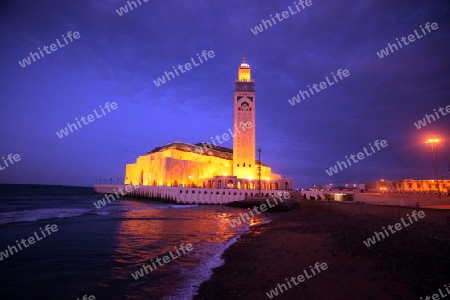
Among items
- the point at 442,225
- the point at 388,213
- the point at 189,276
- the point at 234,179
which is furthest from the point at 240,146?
the point at 189,276

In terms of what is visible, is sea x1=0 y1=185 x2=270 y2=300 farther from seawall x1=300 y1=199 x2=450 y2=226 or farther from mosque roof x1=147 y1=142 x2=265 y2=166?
mosque roof x1=147 y1=142 x2=265 y2=166

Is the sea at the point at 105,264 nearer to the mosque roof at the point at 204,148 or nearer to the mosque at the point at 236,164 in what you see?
the mosque at the point at 236,164

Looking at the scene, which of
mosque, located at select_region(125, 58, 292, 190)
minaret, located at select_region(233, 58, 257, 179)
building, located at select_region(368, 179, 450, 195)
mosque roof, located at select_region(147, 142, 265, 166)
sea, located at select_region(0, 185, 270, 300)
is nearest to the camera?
sea, located at select_region(0, 185, 270, 300)

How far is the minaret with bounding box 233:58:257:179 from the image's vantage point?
6249 cm

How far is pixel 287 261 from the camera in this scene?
365 inches


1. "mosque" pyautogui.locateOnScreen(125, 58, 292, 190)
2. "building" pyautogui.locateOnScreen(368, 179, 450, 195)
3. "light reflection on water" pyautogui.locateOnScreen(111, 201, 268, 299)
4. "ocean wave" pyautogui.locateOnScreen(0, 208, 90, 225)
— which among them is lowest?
"light reflection on water" pyautogui.locateOnScreen(111, 201, 268, 299)

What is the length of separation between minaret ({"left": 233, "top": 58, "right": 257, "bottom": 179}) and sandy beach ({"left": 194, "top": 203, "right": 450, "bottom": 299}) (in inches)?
1961

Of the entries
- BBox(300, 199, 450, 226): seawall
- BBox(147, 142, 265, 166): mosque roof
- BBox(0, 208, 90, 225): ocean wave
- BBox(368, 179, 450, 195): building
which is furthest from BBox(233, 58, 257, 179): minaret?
BBox(0, 208, 90, 225): ocean wave

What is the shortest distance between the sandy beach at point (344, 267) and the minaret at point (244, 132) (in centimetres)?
4981

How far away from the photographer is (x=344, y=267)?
312 inches

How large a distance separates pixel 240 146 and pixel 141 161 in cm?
3209

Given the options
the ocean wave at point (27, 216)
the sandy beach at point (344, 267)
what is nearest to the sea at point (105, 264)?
the sandy beach at point (344, 267)

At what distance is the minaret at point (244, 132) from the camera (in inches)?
2460

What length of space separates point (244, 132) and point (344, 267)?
184 feet
